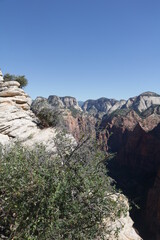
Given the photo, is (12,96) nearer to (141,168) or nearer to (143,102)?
(141,168)

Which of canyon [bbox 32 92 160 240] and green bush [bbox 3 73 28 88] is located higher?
green bush [bbox 3 73 28 88]

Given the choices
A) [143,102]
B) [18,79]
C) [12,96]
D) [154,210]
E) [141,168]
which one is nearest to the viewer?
[12,96]

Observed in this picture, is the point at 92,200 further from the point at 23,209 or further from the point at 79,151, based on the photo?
the point at 79,151

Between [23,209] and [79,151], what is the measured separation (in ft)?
15.5

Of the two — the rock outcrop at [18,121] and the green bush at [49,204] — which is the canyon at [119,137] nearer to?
the rock outcrop at [18,121]

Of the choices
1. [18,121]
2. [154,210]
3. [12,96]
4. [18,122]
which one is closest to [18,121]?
[18,121]

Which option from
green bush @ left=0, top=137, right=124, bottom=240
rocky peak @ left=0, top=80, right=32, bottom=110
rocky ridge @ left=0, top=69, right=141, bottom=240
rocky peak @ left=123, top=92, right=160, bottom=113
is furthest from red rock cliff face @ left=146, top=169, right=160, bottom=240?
rocky peak @ left=123, top=92, right=160, bottom=113

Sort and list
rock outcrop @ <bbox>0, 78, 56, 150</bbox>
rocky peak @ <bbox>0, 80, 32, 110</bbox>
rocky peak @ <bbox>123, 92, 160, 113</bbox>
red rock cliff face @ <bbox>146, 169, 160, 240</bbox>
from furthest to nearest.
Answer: rocky peak @ <bbox>123, 92, 160, 113</bbox> < red rock cliff face @ <bbox>146, 169, 160, 240</bbox> < rocky peak @ <bbox>0, 80, 32, 110</bbox> < rock outcrop @ <bbox>0, 78, 56, 150</bbox>

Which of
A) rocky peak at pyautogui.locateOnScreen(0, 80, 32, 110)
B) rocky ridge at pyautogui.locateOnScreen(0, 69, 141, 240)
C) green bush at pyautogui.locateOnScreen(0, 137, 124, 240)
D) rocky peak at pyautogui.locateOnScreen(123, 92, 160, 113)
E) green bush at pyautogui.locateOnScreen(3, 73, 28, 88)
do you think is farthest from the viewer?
rocky peak at pyautogui.locateOnScreen(123, 92, 160, 113)

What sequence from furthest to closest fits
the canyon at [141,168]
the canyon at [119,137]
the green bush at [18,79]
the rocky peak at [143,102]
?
1. the rocky peak at [143,102]
2. the canyon at [141,168]
3. the green bush at [18,79]
4. the canyon at [119,137]

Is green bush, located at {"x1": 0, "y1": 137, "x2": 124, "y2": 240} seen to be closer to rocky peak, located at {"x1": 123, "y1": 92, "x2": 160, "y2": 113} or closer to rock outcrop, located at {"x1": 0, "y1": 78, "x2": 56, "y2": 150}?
rock outcrop, located at {"x1": 0, "y1": 78, "x2": 56, "y2": 150}

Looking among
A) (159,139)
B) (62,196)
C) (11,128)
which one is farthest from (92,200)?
(159,139)

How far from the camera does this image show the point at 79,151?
10906 millimetres

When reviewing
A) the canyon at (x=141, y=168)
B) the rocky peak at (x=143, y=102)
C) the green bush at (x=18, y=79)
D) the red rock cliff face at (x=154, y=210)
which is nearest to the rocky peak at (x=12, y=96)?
the green bush at (x=18, y=79)
